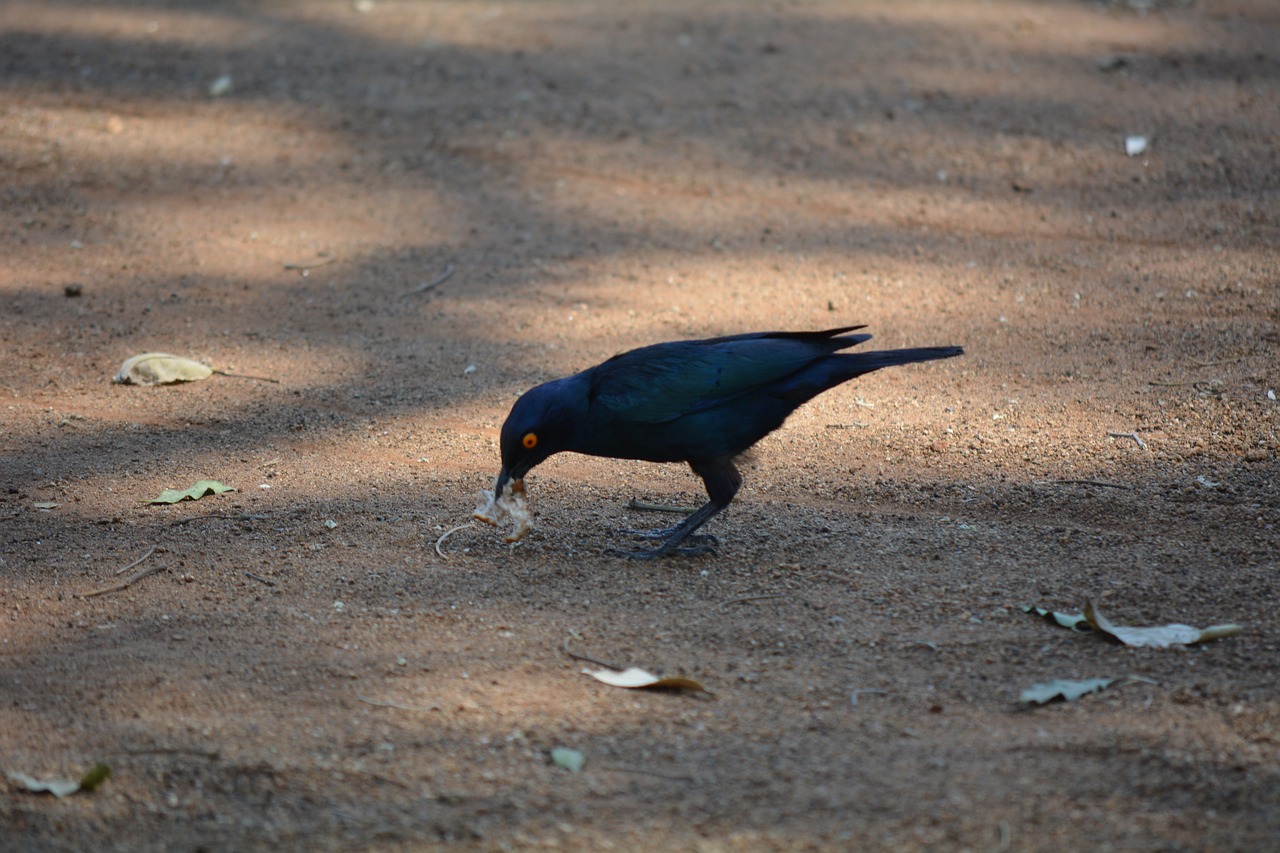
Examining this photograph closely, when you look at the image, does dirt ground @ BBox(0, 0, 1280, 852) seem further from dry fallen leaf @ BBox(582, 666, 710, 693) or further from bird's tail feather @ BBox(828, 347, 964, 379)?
bird's tail feather @ BBox(828, 347, 964, 379)

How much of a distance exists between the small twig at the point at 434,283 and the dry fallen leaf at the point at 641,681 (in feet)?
14.3

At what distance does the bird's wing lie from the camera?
4484 mm

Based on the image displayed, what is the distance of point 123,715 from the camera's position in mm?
3484

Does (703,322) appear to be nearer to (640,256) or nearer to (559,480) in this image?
(640,256)

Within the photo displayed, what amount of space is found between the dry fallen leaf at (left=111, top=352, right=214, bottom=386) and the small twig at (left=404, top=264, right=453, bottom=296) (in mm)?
1535

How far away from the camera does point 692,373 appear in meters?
4.59

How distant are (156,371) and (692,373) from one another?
11.2ft

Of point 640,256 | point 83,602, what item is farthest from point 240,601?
point 640,256

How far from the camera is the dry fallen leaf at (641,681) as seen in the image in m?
3.61

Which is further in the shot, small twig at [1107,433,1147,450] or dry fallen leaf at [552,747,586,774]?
small twig at [1107,433,1147,450]

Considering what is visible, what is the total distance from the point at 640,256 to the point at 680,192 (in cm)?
105

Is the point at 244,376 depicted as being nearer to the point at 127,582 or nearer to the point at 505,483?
the point at 127,582

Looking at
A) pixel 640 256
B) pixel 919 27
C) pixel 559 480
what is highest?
pixel 919 27

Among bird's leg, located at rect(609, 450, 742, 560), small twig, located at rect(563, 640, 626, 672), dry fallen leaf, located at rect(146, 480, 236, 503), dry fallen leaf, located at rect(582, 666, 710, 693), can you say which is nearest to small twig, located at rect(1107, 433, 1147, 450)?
bird's leg, located at rect(609, 450, 742, 560)
